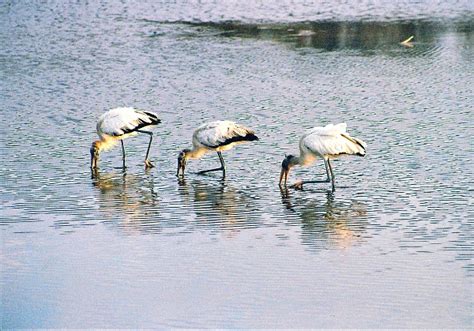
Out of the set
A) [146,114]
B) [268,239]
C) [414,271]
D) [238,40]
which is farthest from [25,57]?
[414,271]

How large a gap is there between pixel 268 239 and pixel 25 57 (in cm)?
1388

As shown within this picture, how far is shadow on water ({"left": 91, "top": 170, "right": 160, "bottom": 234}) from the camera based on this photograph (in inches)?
526

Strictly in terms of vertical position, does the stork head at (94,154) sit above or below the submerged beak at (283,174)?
above

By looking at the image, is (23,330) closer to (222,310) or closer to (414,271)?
(222,310)

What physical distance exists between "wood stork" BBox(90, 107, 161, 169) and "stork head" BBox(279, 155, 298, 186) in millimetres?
2077

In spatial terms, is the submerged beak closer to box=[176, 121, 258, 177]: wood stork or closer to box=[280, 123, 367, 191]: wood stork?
box=[280, 123, 367, 191]: wood stork

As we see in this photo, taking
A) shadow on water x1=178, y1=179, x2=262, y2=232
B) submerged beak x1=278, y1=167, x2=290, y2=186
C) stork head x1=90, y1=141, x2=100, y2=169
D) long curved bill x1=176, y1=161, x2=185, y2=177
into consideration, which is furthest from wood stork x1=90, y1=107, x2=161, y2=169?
submerged beak x1=278, y1=167, x2=290, y2=186

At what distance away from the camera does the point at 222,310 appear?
10.2 metres

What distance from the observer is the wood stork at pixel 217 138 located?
1576 centimetres

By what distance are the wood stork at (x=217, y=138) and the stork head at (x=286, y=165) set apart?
0.80m

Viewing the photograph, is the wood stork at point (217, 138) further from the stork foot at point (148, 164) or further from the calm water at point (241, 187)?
the stork foot at point (148, 164)

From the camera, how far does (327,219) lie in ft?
44.0

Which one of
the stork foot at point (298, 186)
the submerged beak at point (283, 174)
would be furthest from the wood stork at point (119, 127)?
the stork foot at point (298, 186)

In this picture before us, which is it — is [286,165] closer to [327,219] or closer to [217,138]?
[217,138]
